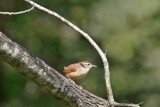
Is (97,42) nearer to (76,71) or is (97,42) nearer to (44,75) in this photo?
(76,71)

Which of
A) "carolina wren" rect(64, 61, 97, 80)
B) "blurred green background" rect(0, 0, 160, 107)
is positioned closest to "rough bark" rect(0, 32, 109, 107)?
"carolina wren" rect(64, 61, 97, 80)

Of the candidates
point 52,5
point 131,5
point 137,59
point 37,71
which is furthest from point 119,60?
point 37,71

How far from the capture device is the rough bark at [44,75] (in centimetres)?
479

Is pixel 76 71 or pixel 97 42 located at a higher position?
pixel 97 42

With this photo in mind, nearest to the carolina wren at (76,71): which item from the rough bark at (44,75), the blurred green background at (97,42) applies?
the rough bark at (44,75)

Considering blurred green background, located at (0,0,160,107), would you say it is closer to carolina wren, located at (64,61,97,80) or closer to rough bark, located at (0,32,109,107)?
carolina wren, located at (64,61,97,80)

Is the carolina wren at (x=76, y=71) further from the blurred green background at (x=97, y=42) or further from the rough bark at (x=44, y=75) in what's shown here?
the blurred green background at (x=97, y=42)

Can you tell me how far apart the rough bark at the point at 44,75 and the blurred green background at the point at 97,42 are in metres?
7.00

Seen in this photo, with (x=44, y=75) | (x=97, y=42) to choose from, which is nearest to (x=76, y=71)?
(x=44, y=75)

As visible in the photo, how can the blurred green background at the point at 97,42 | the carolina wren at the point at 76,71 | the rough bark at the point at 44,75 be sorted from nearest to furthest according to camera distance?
1. the rough bark at the point at 44,75
2. the carolina wren at the point at 76,71
3. the blurred green background at the point at 97,42

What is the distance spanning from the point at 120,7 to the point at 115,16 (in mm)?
535

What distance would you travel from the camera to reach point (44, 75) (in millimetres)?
5137

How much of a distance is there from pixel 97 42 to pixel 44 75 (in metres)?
8.74

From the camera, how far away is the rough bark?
479cm
